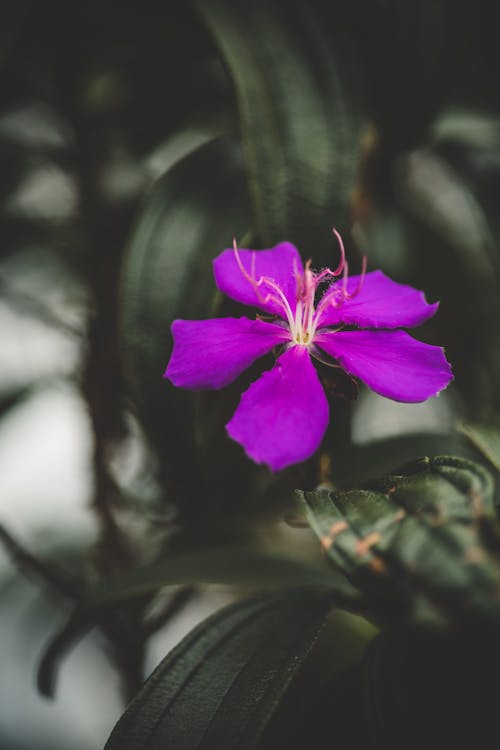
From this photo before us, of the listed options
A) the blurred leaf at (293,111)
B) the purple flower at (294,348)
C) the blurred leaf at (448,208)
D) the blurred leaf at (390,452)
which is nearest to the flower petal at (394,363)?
the purple flower at (294,348)

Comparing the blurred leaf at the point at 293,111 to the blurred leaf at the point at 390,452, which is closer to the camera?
the blurred leaf at the point at 293,111

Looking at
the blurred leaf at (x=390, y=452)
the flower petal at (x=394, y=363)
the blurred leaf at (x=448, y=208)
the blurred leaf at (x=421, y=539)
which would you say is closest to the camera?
the blurred leaf at (x=421, y=539)

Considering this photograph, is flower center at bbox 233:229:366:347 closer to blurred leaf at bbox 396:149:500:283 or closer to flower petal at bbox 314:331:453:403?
flower petal at bbox 314:331:453:403

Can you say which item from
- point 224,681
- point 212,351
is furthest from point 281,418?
point 224,681

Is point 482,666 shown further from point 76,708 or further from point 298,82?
point 76,708

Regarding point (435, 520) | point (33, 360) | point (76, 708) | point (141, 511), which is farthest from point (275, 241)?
point (76, 708)

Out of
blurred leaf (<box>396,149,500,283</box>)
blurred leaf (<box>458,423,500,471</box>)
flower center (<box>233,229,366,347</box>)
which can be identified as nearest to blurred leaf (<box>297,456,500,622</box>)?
blurred leaf (<box>458,423,500,471</box>)

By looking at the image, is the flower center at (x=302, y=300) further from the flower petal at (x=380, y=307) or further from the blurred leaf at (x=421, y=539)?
the blurred leaf at (x=421, y=539)

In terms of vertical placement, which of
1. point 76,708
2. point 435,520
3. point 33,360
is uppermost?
point 33,360
